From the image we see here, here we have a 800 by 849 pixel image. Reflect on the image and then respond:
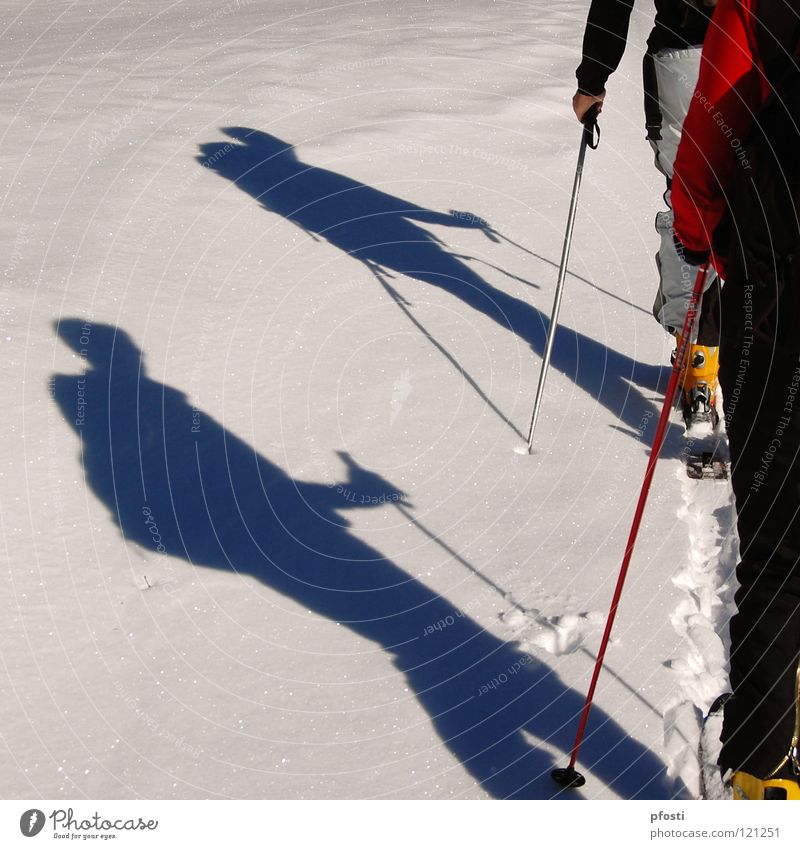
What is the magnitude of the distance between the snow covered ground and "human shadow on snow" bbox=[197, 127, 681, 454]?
0.02 meters

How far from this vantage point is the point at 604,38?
367 cm

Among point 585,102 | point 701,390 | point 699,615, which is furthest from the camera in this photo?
point 701,390

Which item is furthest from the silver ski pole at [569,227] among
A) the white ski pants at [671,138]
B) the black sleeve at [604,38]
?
the white ski pants at [671,138]

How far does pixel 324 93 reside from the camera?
7281 millimetres

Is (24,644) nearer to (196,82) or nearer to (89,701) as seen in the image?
(89,701)

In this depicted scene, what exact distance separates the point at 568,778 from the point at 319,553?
51.0 inches

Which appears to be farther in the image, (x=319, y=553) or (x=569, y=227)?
(x=569, y=227)

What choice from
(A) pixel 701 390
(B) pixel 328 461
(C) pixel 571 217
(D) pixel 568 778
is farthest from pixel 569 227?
(D) pixel 568 778

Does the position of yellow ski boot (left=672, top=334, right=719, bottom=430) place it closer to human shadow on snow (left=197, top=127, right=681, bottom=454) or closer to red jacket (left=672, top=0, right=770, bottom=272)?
human shadow on snow (left=197, top=127, right=681, bottom=454)

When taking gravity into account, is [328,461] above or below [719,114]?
below

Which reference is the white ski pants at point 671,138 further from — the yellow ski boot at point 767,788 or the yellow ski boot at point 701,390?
the yellow ski boot at point 767,788

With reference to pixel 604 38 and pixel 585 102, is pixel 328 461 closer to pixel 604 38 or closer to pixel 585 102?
pixel 585 102

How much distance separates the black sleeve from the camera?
366 centimetres

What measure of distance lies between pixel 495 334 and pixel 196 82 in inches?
150
